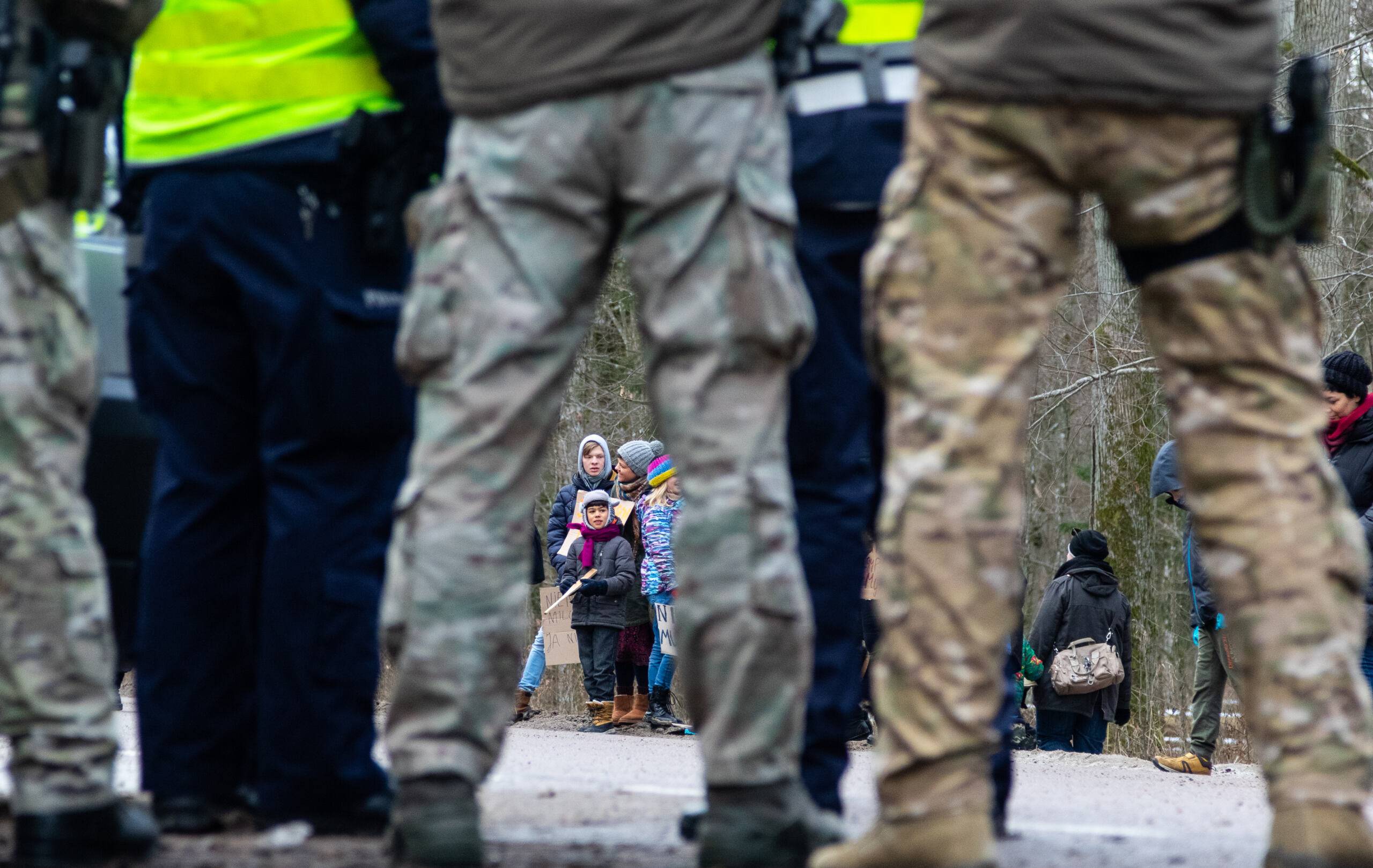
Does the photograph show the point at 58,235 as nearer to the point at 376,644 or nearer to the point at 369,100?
the point at 369,100

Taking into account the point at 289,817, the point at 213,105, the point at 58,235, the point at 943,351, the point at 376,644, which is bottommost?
the point at 289,817

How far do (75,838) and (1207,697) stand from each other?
8.14 metres

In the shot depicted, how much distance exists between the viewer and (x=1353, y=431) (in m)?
7.80

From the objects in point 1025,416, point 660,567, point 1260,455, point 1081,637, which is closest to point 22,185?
point 1025,416

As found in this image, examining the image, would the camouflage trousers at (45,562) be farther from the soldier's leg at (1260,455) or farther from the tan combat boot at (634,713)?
the tan combat boot at (634,713)

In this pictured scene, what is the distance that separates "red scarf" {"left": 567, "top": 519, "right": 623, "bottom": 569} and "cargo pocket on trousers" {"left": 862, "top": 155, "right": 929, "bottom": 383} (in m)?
9.99

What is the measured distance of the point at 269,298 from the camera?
3.35 metres

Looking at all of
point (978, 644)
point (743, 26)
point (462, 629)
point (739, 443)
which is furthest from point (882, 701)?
point (743, 26)

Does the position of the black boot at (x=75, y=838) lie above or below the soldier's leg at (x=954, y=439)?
below

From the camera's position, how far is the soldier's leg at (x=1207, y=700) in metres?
9.99

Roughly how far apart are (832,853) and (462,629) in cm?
64

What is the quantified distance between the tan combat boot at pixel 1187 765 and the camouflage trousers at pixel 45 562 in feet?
25.0

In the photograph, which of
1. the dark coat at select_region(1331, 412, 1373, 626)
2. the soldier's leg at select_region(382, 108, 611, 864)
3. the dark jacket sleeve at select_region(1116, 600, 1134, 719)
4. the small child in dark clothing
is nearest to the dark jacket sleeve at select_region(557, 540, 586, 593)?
the small child in dark clothing

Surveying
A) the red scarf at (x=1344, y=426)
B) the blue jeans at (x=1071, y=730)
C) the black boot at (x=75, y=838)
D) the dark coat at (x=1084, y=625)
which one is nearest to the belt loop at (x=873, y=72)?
the black boot at (x=75, y=838)
